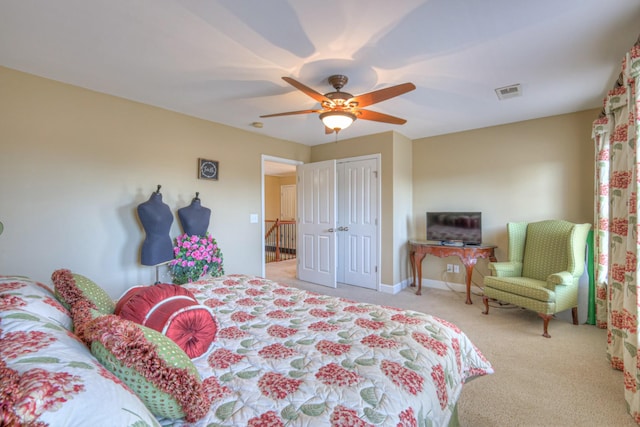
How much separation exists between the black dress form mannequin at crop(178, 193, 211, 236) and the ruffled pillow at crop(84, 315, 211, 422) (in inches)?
97.9

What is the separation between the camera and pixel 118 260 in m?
2.93

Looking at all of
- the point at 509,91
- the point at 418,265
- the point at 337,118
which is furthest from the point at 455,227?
the point at 337,118

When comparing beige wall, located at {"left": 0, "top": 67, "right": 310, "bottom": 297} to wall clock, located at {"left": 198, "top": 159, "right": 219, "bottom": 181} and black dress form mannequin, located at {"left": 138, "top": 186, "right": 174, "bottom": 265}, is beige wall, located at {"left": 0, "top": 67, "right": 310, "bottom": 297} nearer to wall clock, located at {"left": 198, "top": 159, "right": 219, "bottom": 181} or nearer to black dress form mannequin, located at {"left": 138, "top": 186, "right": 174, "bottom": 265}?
wall clock, located at {"left": 198, "top": 159, "right": 219, "bottom": 181}

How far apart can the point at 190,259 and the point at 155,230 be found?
0.46 meters

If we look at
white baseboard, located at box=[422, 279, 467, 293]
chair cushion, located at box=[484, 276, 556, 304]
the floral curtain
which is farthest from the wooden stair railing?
the floral curtain

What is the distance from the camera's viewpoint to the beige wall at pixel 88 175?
239 centimetres

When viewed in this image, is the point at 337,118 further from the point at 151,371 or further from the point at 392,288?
the point at 392,288

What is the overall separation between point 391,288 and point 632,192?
9.65 ft

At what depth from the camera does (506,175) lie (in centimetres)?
396

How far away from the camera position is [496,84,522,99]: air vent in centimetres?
274

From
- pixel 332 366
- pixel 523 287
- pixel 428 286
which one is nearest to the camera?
pixel 332 366

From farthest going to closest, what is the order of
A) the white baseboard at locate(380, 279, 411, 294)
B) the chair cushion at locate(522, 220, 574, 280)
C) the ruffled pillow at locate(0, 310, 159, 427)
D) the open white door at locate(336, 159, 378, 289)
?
the open white door at locate(336, 159, 378, 289) < the white baseboard at locate(380, 279, 411, 294) < the chair cushion at locate(522, 220, 574, 280) < the ruffled pillow at locate(0, 310, 159, 427)

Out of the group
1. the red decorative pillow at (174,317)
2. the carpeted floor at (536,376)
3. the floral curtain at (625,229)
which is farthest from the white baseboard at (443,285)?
the red decorative pillow at (174,317)

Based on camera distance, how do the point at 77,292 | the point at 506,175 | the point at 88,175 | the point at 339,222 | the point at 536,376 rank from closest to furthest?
the point at 77,292 < the point at 536,376 < the point at 88,175 < the point at 506,175 < the point at 339,222
